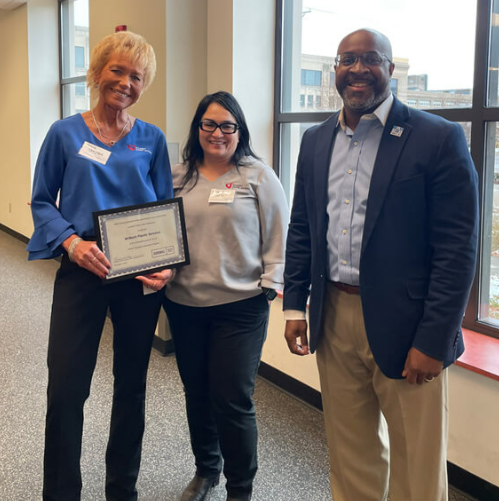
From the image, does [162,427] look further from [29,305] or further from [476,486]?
[29,305]

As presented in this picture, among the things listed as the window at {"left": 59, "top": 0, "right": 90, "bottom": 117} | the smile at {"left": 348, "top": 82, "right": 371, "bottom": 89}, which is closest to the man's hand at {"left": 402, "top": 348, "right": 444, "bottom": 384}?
the smile at {"left": 348, "top": 82, "right": 371, "bottom": 89}

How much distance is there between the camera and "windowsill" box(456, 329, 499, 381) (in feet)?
6.56

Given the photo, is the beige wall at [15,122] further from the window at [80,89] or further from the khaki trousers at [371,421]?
the khaki trousers at [371,421]

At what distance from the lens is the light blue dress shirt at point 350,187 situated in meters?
1.46

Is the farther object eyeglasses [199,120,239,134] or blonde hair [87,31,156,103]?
eyeglasses [199,120,239,134]

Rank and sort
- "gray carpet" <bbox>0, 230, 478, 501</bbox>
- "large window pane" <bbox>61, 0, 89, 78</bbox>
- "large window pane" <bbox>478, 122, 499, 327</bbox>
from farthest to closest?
"large window pane" <bbox>61, 0, 89, 78</bbox> → "large window pane" <bbox>478, 122, 499, 327</bbox> → "gray carpet" <bbox>0, 230, 478, 501</bbox>

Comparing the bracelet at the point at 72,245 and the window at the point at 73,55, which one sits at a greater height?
the window at the point at 73,55

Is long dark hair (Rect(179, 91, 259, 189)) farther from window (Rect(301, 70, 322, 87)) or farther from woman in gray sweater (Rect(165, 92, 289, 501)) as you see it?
window (Rect(301, 70, 322, 87))

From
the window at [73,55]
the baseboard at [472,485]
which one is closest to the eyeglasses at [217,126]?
the baseboard at [472,485]

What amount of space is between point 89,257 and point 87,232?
10 centimetres

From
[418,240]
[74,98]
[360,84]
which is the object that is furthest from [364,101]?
Answer: [74,98]

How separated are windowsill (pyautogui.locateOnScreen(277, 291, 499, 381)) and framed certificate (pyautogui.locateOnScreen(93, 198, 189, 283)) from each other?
1108 millimetres

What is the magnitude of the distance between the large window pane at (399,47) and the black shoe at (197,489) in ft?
Result: 6.04

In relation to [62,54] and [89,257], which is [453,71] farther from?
[62,54]
